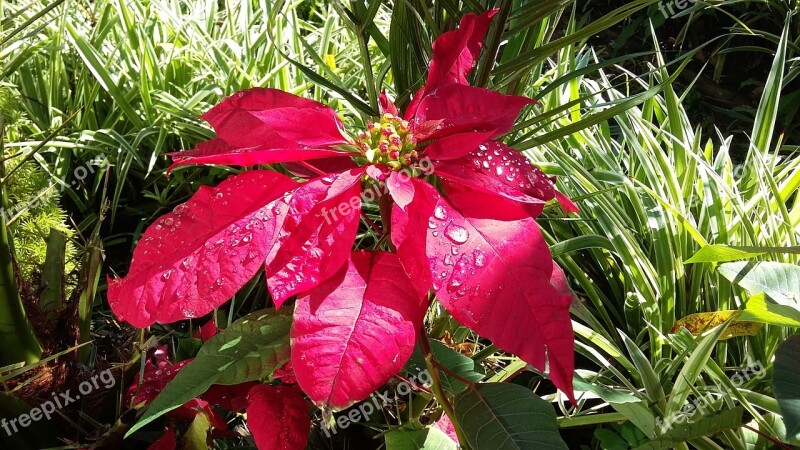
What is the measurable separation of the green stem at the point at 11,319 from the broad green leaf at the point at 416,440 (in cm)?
44

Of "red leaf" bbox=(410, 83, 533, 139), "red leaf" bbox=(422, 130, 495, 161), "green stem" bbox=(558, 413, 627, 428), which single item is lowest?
"green stem" bbox=(558, 413, 627, 428)

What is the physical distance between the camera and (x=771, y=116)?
132 centimetres

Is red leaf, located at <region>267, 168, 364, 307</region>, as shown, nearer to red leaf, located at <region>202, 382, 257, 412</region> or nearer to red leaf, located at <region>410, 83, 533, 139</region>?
red leaf, located at <region>410, 83, 533, 139</region>

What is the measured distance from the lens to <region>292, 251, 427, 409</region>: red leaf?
556mm

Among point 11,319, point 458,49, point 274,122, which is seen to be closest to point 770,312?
point 458,49

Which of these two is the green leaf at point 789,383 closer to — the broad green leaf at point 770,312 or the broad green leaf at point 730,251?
the broad green leaf at point 770,312

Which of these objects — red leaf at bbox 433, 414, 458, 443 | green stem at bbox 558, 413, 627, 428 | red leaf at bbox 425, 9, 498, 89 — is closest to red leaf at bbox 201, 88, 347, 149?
red leaf at bbox 425, 9, 498, 89

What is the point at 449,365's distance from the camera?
2.53ft

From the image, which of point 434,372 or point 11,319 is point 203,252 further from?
point 11,319

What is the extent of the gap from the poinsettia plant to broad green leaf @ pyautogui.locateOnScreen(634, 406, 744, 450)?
25 cm

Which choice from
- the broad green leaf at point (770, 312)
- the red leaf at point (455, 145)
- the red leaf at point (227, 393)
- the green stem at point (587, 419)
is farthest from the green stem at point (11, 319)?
the broad green leaf at point (770, 312)

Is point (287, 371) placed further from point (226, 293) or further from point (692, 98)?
point (692, 98)

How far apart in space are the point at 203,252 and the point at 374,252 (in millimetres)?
147

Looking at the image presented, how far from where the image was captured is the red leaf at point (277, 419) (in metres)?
0.70
